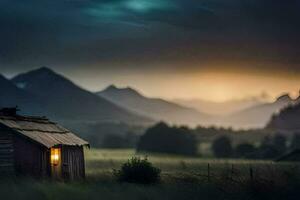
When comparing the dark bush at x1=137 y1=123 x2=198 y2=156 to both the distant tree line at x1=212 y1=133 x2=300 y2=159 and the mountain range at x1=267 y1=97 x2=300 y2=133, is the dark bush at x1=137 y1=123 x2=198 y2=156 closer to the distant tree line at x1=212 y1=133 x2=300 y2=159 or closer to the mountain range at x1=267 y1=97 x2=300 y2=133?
the distant tree line at x1=212 y1=133 x2=300 y2=159

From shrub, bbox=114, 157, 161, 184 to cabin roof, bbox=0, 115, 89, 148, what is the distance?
3680mm

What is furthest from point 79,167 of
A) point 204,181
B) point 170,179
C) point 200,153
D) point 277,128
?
point 277,128

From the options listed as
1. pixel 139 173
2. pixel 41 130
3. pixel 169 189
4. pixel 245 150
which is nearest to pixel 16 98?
pixel 245 150

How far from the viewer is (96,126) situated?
528 ft

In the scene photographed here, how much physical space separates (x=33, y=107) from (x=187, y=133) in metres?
80.7

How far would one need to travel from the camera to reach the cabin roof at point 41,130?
37719mm

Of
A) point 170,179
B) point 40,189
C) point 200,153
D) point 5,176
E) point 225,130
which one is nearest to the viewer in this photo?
point 40,189

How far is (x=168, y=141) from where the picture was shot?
345 ft

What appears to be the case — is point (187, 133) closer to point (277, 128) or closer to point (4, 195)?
point (277, 128)

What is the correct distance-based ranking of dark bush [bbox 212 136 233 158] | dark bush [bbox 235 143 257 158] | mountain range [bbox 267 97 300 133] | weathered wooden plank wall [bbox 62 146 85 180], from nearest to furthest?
weathered wooden plank wall [bbox 62 146 85 180] < dark bush [bbox 235 143 257 158] < dark bush [bbox 212 136 233 158] < mountain range [bbox 267 97 300 133]

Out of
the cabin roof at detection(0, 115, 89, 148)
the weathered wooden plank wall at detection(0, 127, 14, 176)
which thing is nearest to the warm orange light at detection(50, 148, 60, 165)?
the cabin roof at detection(0, 115, 89, 148)

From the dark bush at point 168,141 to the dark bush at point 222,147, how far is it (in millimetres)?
2924

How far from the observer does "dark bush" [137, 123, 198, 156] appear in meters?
103

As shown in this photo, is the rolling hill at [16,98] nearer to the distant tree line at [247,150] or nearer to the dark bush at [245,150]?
the distant tree line at [247,150]
